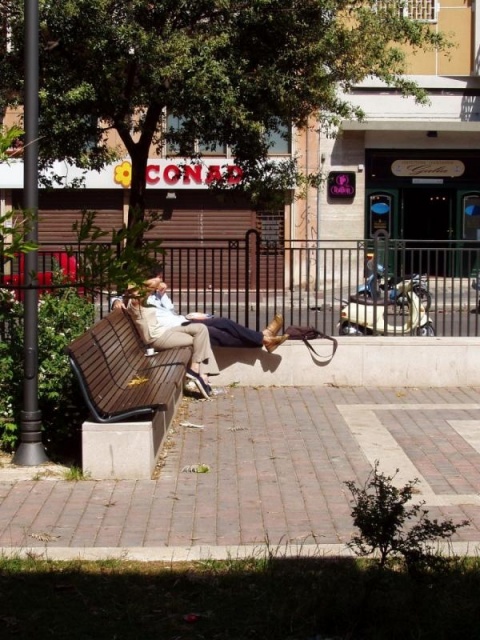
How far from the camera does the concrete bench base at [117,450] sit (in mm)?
7645

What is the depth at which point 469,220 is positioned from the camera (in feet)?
98.2

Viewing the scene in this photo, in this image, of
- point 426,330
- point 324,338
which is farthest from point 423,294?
point 324,338

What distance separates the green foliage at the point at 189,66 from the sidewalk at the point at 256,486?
3485 mm

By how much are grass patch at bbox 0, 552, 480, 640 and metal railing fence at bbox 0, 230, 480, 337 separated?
261 inches

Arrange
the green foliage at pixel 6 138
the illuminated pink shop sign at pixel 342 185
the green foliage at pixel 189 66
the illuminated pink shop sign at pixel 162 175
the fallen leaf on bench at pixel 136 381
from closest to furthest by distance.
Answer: the green foliage at pixel 6 138
the fallen leaf on bench at pixel 136 381
the green foliage at pixel 189 66
the illuminated pink shop sign at pixel 162 175
the illuminated pink shop sign at pixel 342 185

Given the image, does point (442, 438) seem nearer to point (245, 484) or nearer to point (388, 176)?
point (245, 484)

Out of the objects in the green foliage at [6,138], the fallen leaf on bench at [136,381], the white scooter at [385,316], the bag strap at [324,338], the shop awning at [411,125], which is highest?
the shop awning at [411,125]

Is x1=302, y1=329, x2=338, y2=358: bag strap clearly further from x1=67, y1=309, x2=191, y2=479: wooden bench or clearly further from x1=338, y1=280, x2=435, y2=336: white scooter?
x1=67, y1=309, x2=191, y2=479: wooden bench

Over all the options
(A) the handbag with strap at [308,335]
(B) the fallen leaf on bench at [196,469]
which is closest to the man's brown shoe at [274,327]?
(A) the handbag with strap at [308,335]

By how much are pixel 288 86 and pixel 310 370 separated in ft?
11.0

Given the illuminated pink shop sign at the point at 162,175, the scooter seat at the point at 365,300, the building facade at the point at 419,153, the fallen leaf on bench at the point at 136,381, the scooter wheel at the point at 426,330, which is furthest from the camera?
the building facade at the point at 419,153

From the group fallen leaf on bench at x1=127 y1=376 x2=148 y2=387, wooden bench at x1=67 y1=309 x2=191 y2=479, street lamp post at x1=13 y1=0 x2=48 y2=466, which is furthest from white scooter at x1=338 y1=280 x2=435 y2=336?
street lamp post at x1=13 y1=0 x2=48 y2=466

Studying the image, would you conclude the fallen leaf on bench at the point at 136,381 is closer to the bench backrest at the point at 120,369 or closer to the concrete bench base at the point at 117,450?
the bench backrest at the point at 120,369

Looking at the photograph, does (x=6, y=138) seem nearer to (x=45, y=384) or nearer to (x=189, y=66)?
(x=45, y=384)
